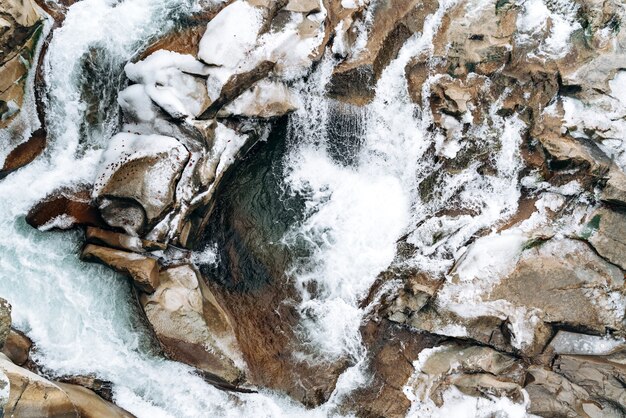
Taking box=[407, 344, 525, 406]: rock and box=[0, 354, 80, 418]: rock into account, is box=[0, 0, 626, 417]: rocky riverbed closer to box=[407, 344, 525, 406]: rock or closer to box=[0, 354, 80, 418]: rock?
box=[407, 344, 525, 406]: rock

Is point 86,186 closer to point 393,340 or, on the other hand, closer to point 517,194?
point 393,340

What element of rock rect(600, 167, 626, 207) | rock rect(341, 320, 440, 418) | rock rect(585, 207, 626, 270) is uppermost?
rock rect(600, 167, 626, 207)

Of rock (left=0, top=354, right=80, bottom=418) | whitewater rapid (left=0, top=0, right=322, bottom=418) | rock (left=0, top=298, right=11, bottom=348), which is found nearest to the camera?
rock (left=0, top=354, right=80, bottom=418)

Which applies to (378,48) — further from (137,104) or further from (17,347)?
(17,347)

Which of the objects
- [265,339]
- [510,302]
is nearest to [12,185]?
[265,339]

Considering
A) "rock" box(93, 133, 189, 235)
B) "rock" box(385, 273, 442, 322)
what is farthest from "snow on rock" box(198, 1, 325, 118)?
"rock" box(385, 273, 442, 322)

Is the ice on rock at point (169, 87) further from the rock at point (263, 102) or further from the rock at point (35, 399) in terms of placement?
the rock at point (35, 399)
